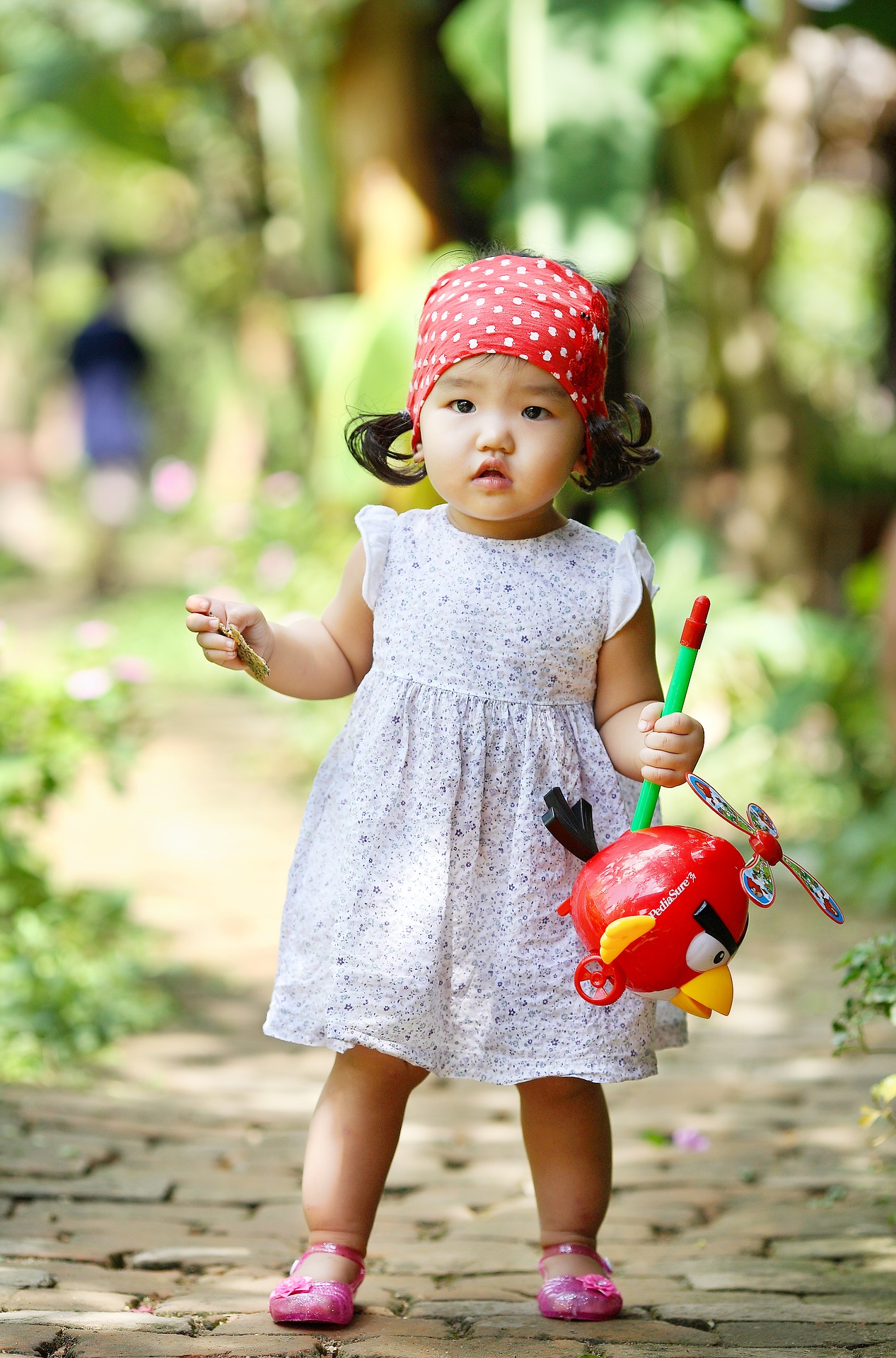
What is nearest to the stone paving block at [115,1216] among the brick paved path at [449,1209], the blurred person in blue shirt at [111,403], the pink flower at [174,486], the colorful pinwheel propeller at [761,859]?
the brick paved path at [449,1209]

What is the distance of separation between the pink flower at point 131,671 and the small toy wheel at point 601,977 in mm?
2073

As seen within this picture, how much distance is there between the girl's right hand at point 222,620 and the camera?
1.89 m

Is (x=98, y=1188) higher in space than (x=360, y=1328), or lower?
higher

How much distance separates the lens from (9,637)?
11.4ft

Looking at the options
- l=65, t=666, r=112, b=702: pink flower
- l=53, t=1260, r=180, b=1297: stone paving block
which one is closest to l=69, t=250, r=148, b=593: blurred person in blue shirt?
l=65, t=666, r=112, b=702: pink flower

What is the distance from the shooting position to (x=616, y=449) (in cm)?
206

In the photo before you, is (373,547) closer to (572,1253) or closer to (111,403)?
(572,1253)

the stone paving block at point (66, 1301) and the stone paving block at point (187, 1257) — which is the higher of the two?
the stone paving block at point (187, 1257)

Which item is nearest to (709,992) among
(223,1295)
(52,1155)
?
(223,1295)

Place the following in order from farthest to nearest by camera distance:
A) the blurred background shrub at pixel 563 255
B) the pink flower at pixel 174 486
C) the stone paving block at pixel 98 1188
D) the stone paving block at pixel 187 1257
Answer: the pink flower at pixel 174 486 < the blurred background shrub at pixel 563 255 < the stone paving block at pixel 98 1188 < the stone paving block at pixel 187 1257

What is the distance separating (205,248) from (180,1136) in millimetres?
8822

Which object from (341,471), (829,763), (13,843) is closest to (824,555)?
(829,763)

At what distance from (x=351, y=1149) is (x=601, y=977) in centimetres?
45

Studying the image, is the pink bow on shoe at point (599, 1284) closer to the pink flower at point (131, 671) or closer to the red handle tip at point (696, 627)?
the red handle tip at point (696, 627)
